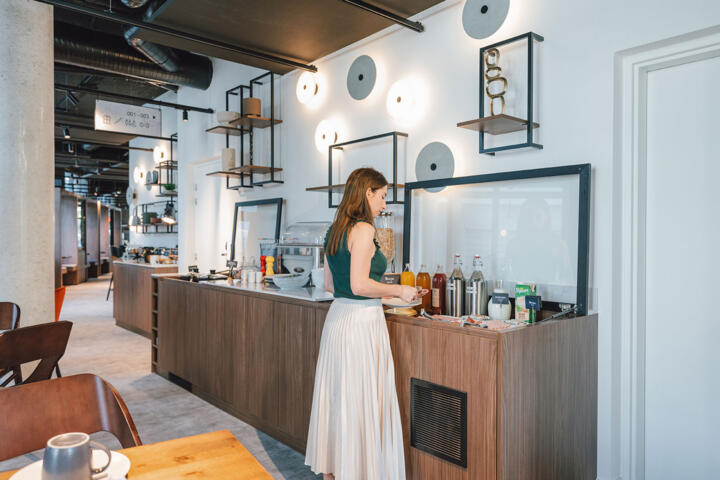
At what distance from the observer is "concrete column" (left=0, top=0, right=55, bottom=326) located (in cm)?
404

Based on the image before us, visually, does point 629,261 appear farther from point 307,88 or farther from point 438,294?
point 307,88

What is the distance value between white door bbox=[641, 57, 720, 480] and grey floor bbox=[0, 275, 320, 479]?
6.34ft

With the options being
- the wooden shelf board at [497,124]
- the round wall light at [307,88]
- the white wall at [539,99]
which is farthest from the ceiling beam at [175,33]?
the wooden shelf board at [497,124]

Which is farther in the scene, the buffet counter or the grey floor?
the grey floor

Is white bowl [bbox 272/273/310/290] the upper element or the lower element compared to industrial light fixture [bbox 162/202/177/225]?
lower

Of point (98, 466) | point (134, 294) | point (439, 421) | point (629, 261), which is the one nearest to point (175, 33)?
point (439, 421)

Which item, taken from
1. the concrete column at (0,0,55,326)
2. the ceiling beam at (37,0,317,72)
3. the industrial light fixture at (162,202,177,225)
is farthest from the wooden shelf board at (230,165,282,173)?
the industrial light fixture at (162,202,177,225)

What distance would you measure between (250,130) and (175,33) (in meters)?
1.53

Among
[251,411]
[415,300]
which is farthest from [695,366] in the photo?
[251,411]

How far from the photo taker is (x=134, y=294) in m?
7.28

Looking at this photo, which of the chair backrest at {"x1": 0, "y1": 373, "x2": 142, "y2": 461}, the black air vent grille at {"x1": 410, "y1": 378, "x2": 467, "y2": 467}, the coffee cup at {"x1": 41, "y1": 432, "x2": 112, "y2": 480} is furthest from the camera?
the black air vent grille at {"x1": 410, "y1": 378, "x2": 467, "y2": 467}

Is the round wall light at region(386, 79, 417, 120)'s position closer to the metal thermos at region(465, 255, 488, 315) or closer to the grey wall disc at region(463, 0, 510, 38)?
the grey wall disc at region(463, 0, 510, 38)

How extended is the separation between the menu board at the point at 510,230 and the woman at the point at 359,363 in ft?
2.62

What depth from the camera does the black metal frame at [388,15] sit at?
10.7 ft
